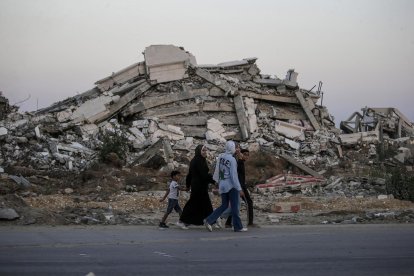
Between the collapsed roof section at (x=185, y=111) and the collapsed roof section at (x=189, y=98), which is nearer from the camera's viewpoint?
the collapsed roof section at (x=185, y=111)

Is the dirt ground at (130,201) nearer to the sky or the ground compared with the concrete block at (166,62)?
nearer to the ground

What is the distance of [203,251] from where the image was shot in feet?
27.7

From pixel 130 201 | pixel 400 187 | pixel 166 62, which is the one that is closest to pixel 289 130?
pixel 166 62

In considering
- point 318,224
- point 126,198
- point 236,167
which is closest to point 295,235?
point 236,167

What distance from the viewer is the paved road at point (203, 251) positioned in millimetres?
7117

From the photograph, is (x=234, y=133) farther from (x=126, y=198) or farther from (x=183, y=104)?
(x=126, y=198)

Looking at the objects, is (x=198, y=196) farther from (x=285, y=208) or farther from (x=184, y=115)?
(x=184, y=115)

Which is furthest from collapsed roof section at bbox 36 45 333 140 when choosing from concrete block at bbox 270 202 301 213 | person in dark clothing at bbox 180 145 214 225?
person in dark clothing at bbox 180 145 214 225

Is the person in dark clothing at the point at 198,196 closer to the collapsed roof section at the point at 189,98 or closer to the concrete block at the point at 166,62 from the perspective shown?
the collapsed roof section at the point at 189,98

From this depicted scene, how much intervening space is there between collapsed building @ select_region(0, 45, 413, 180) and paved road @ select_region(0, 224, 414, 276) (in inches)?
506

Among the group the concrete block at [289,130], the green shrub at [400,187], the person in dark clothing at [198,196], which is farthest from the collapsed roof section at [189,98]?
the person in dark clothing at [198,196]

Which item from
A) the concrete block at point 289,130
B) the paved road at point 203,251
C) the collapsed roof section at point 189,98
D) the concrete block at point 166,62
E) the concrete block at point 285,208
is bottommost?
the paved road at point 203,251

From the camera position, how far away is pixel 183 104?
2786 centimetres

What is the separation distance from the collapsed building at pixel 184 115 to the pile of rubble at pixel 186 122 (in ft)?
0.14
